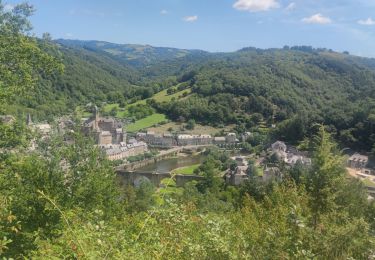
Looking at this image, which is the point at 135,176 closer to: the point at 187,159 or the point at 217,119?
the point at 187,159

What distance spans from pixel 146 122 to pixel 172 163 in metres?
23.0

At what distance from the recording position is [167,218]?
3855mm

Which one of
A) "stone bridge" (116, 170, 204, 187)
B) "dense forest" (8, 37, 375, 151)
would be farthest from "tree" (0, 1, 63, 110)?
"dense forest" (8, 37, 375, 151)

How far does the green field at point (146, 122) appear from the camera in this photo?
67.0m

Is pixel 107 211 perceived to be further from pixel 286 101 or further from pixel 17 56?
pixel 286 101

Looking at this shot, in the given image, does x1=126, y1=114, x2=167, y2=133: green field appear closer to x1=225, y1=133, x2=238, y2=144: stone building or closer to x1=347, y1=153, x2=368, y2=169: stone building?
x1=225, y1=133, x2=238, y2=144: stone building

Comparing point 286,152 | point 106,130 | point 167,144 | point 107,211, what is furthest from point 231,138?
point 107,211

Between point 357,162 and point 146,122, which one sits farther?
point 146,122

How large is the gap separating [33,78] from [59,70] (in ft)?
1.51

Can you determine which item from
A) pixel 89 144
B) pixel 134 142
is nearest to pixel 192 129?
pixel 134 142

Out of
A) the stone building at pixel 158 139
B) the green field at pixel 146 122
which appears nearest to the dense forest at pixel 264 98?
the green field at pixel 146 122

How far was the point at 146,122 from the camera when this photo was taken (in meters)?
70.4

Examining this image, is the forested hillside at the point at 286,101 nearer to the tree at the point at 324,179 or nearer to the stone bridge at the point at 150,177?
the stone bridge at the point at 150,177

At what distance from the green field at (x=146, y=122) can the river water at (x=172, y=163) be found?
16124 millimetres
